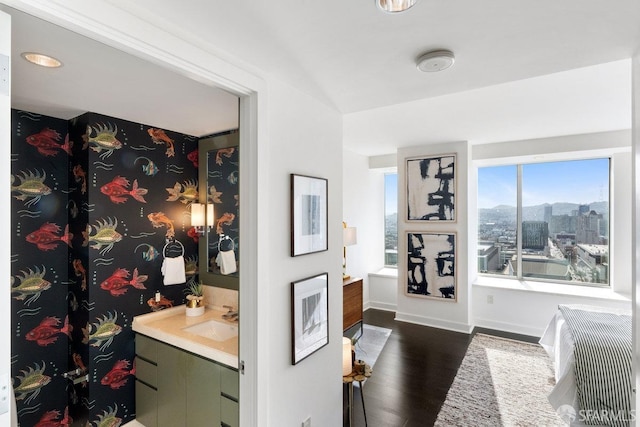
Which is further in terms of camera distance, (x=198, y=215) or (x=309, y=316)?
(x=198, y=215)

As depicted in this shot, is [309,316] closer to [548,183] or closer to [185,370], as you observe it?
[185,370]

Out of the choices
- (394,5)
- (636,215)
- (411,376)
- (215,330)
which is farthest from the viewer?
(411,376)

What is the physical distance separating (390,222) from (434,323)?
1.98 m

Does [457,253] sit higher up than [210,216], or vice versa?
[210,216]

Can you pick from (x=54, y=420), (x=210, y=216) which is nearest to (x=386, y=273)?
(x=210, y=216)

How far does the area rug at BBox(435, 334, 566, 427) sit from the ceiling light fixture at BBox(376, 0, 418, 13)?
2788 millimetres

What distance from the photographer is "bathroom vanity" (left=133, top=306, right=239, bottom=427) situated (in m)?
2.04

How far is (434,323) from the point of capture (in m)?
4.71

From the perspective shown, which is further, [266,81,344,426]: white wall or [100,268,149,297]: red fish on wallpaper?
[100,268,149,297]: red fish on wallpaper

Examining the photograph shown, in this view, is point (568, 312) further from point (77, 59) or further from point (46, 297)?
point (46, 297)


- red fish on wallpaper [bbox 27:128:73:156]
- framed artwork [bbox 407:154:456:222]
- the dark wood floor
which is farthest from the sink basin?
framed artwork [bbox 407:154:456:222]

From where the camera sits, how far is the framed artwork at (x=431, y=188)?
180 inches

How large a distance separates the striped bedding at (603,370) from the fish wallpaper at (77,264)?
3.46 m

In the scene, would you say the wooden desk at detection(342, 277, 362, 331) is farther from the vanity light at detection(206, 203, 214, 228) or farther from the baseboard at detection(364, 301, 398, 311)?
the vanity light at detection(206, 203, 214, 228)
